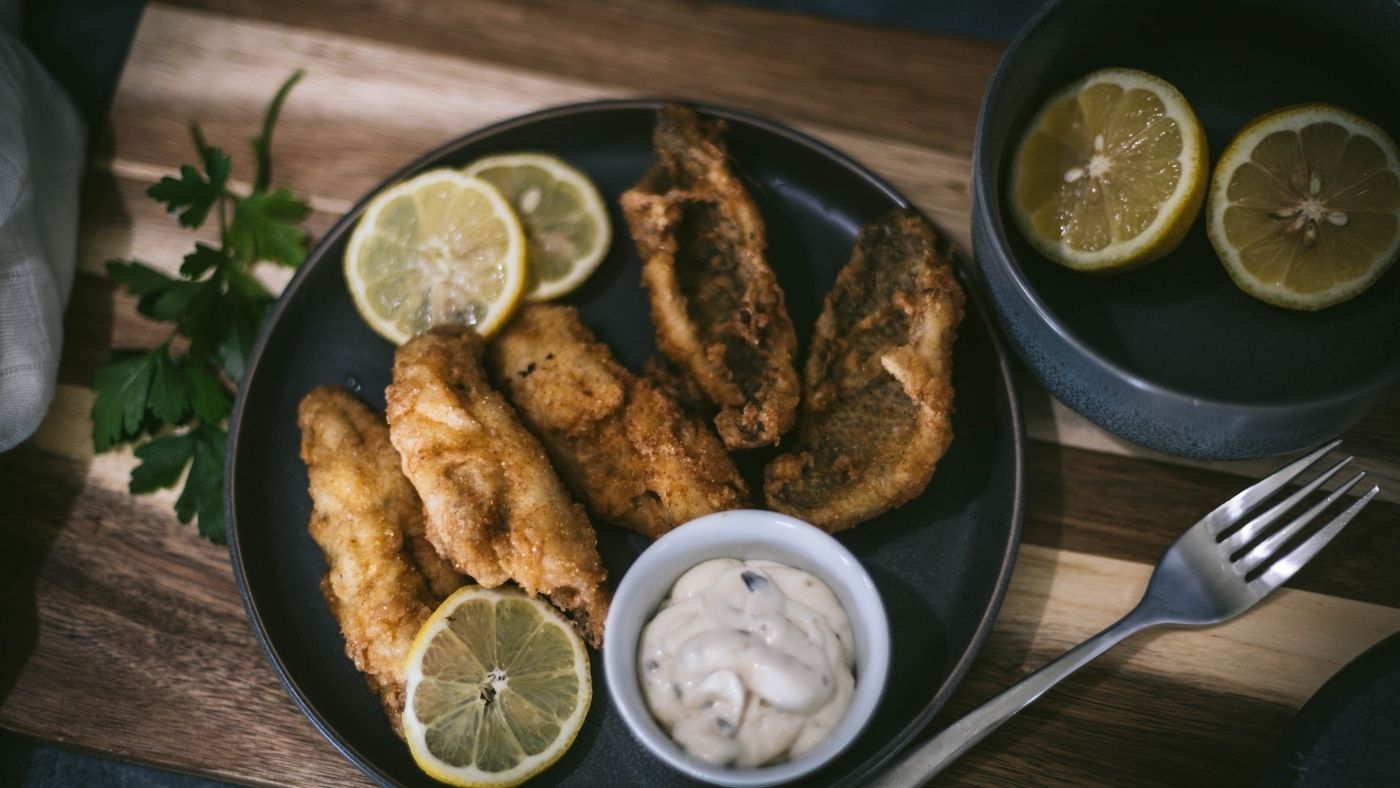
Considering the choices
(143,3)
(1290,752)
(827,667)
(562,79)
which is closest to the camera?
(827,667)

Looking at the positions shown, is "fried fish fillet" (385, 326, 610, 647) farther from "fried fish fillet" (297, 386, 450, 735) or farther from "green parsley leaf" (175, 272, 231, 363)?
"green parsley leaf" (175, 272, 231, 363)

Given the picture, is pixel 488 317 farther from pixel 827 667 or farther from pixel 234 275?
pixel 827 667

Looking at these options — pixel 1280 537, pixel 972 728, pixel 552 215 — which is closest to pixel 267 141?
pixel 552 215

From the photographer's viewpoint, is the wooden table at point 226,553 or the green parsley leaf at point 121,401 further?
the green parsley leaf at point 121,401

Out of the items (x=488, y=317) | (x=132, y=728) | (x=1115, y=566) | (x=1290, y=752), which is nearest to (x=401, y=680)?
(x=132, y=728)

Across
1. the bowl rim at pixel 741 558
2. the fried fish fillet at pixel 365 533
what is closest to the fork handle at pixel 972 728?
the bowl rim at pixel 741 558

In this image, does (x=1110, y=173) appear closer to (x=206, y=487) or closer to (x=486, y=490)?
(x=486, y=490)

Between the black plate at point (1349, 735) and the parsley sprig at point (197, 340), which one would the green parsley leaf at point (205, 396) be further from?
the black plate at point (1349, 735)
